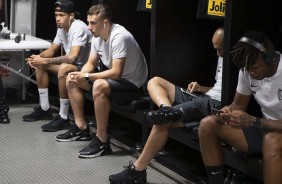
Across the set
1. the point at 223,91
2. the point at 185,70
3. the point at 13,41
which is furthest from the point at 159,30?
the point at 13,41

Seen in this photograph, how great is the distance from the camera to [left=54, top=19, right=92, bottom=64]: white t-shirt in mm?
4395

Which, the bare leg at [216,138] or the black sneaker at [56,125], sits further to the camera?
the black sneaker at [56,125]

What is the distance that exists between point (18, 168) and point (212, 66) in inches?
64.4

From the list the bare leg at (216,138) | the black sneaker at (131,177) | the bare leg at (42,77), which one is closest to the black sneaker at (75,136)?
the bare leg at (42,77)

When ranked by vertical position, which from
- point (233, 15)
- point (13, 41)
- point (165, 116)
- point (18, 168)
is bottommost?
point (18, 168)

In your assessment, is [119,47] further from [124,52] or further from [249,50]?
[249,50]

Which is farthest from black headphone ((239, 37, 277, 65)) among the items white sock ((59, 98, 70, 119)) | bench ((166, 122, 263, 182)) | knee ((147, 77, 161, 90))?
white sock ((59, 98, 70, 119))

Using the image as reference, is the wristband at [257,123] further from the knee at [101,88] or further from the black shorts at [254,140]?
the knee at [101,88]

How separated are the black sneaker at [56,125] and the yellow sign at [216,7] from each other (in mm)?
1787

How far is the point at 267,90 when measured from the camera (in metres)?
2.46

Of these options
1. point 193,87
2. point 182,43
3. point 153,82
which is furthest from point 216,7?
point 153,82

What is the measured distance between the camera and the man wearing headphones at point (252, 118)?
228 centimetres

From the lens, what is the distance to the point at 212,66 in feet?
12.2

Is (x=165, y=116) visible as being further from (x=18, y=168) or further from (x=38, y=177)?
(x=18, y=168)
